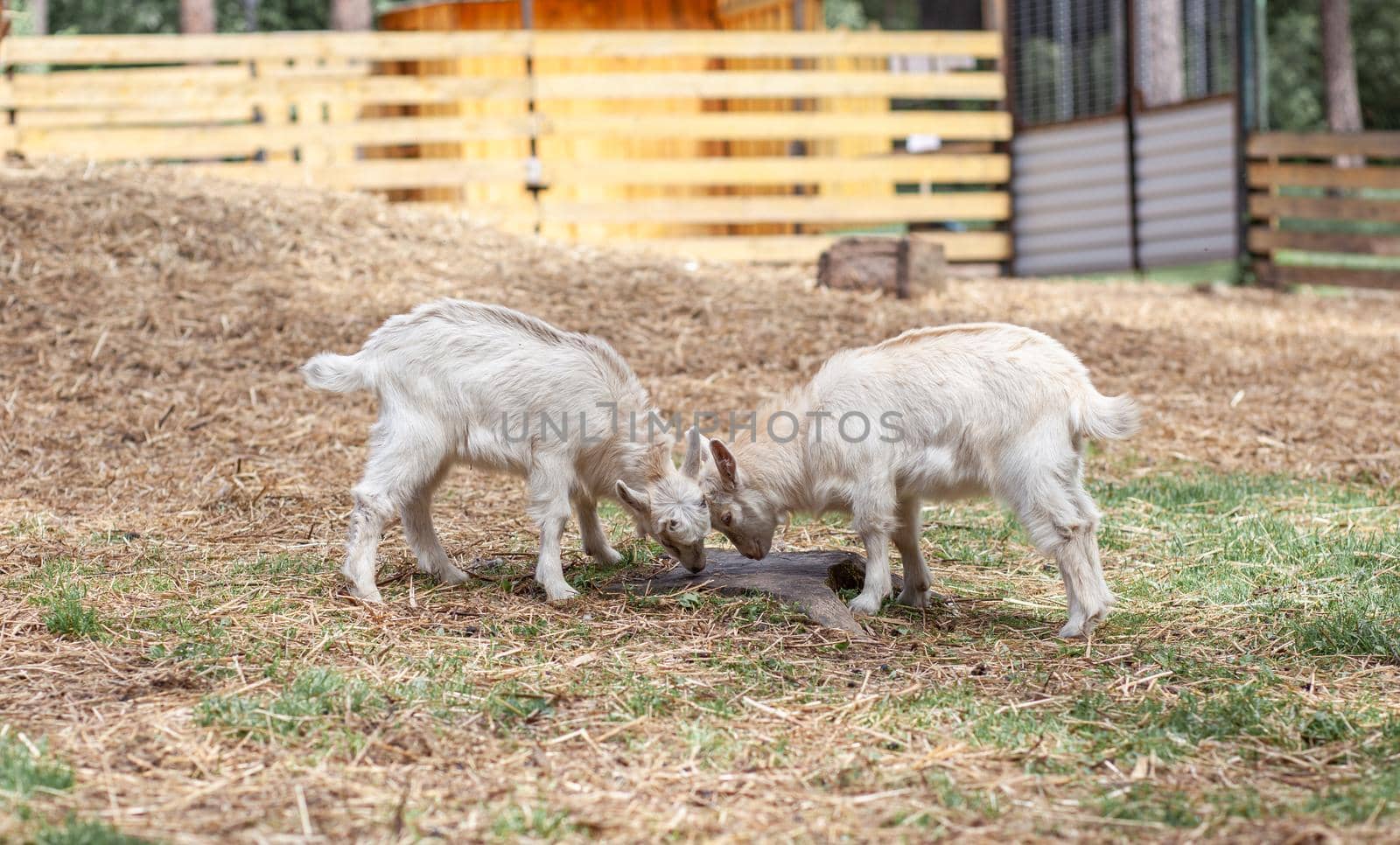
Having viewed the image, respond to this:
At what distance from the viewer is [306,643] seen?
4.43 meters

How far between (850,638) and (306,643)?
188 cm

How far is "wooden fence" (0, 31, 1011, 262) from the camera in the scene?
12.7 metres

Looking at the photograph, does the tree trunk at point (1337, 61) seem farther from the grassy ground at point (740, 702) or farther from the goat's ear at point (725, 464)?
the goat's ear at point (725, 464)

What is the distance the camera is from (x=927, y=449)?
4969 mm

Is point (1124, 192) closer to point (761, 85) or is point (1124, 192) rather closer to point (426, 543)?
point (761, 85)

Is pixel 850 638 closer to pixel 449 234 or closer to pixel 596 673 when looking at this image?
pixel 596 673

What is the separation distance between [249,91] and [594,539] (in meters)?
8.83

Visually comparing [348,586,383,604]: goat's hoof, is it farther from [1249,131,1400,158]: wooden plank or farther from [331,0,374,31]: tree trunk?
[331,0,374,31]: tree trunk

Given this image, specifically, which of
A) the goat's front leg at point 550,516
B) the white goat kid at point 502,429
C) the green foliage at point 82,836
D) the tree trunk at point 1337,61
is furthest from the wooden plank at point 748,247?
the tree trunk at point 1337,61

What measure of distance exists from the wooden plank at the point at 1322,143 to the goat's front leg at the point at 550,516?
1111 centimetres

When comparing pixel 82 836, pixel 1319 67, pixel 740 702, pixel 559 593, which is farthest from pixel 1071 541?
pixel 1319 67

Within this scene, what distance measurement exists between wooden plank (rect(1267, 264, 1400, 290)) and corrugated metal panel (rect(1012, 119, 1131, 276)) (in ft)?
5.44

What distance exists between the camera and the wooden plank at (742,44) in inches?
516

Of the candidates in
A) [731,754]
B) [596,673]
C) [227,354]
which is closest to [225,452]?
[227,354]
